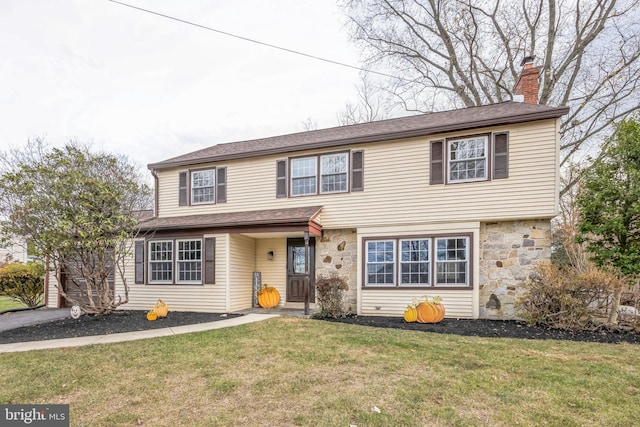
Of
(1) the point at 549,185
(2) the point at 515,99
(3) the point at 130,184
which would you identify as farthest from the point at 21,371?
(2) the point at 515,99

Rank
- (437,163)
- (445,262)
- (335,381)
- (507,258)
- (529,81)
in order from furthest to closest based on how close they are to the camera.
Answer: (529,81) < (437,163) < (445,262) < (507,258) < (335,381)

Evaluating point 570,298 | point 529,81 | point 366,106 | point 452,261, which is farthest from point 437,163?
point 366,106

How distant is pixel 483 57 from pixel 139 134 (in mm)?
20802

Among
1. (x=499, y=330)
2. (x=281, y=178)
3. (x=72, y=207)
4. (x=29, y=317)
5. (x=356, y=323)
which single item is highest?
(x=281, y=178)

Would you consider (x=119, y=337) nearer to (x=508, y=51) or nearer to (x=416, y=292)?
(x=416, y=292)

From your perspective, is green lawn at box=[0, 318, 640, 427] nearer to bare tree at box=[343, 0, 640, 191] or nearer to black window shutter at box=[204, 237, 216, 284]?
black window shutter at box=[204, 237, 216, 284]

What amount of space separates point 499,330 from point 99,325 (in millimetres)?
8927

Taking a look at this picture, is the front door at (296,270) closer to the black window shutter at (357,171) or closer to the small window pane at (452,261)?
the black window shutter at (357,171)

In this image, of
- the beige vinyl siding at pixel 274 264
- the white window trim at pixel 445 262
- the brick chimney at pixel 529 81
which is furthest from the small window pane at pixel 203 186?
the brick chimney at pixel 529 81

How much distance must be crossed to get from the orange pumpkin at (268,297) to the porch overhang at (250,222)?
213cm

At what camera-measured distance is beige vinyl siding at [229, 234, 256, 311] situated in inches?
377

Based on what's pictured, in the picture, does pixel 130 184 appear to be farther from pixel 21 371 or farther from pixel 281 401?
pixel 281 401

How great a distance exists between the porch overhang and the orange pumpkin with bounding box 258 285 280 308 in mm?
2129
